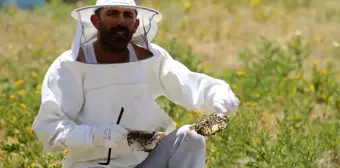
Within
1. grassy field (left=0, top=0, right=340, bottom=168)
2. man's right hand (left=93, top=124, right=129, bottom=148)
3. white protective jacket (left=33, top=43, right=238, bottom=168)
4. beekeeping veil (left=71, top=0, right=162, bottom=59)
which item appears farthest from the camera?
grassy field (left=0, top=0, right=340, bottom=168)

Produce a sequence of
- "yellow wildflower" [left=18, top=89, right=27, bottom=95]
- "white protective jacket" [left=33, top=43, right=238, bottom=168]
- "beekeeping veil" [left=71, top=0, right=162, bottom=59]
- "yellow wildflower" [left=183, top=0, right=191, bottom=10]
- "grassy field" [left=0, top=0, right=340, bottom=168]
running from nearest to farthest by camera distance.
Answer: "white protective jacket" [left=33, top=43, right=238, bottom=168]
"beekeeping veil" [left=71, top=0, right=162, bottom=59]
"grassy field" [left=0, top=0, right=340, bottom=168]
"yellow wildflower" [left=18, top=89, right=27, bottom=95]
"yellow wildflower" [left=183, top=0, right=191, bottom=10]

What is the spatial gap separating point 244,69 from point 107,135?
11.9 feet

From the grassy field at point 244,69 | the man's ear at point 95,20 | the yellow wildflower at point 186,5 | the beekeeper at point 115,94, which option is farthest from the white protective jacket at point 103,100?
the yellow wildflower at point 186,5

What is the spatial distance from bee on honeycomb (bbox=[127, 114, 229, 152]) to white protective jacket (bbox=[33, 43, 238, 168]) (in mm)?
78

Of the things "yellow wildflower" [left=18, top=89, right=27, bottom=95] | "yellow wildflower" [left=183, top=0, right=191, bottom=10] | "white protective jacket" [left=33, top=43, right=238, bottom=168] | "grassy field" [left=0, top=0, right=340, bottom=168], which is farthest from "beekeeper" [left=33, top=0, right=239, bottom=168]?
"yellow wildflower" [left=183, top=0, right=191, bottom=10]

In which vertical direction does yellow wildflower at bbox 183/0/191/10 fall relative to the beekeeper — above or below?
below

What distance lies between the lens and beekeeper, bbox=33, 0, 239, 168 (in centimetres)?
347

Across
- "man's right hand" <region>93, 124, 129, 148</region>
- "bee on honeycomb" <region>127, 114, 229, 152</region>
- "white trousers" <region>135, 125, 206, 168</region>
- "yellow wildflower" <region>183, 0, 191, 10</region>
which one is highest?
"man's right hand" <region>93, 124, 129, 148</region>

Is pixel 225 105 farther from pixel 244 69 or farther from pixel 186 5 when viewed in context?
pixel 186 5

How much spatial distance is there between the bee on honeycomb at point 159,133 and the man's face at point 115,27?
0.44 m

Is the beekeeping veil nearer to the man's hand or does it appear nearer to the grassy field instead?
the man's hand

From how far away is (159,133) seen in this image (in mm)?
3588

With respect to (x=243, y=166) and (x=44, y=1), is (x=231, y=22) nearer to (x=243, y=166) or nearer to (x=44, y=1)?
(x=44, y=1)

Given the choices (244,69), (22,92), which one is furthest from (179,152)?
(244,69)
